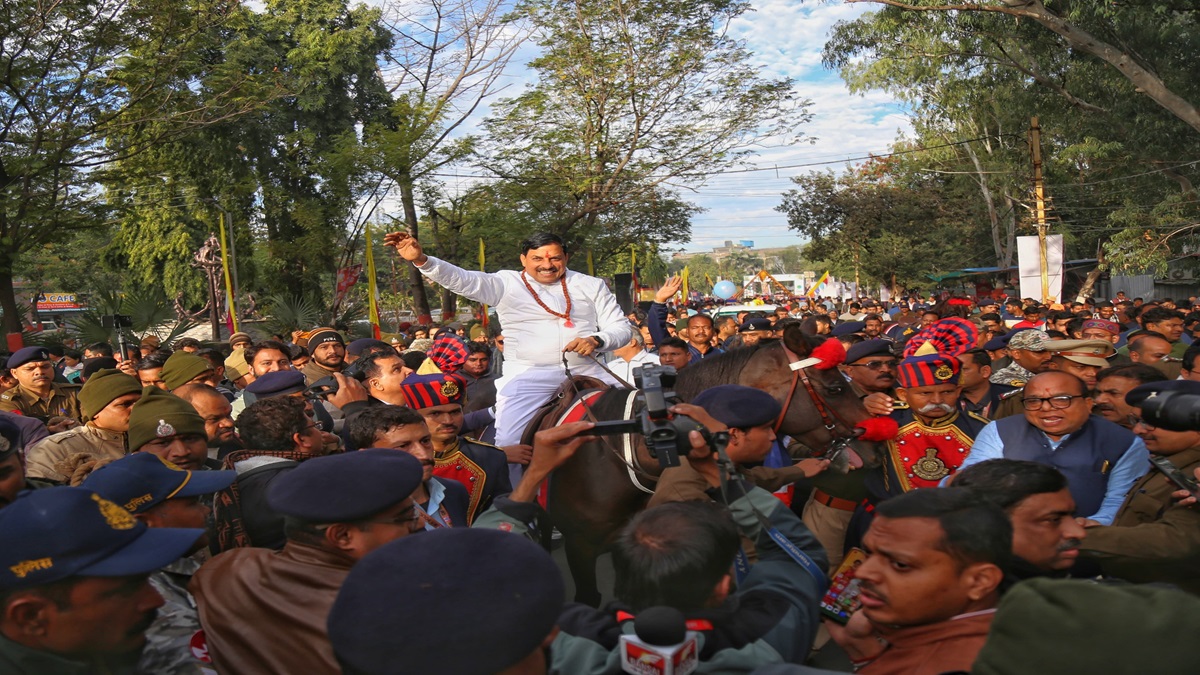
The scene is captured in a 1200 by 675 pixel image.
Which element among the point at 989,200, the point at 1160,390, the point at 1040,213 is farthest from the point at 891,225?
the point at 1160,390

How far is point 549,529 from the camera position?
525 cm

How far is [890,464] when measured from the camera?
499 cm

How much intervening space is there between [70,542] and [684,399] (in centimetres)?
330

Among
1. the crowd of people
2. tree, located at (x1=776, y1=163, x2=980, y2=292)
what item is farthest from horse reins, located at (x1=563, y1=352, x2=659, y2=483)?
tree, located at (x1=776, y1=163, x2=980, y2=292)

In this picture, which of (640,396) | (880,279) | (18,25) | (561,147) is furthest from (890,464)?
(880,279)

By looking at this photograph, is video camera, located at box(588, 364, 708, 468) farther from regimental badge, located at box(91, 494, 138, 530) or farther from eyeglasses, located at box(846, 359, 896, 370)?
eyeglasses, located at box(846, 359, 896, 370)

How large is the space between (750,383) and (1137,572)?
2.15 metres

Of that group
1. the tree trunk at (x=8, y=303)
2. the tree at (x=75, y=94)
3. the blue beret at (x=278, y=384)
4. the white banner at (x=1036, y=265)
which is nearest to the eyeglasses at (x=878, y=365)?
the blue beret at (x=278, y=384)

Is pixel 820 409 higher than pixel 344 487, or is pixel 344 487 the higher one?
pixel 344 487

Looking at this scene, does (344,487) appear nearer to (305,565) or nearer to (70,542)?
(305,565)

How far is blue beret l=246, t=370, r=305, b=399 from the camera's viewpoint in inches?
233

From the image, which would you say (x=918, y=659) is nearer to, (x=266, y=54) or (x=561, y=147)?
(x=561, y=147)

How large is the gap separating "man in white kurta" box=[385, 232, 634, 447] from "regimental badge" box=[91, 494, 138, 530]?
10.2ft

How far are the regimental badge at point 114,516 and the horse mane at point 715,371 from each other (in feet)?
10.3
